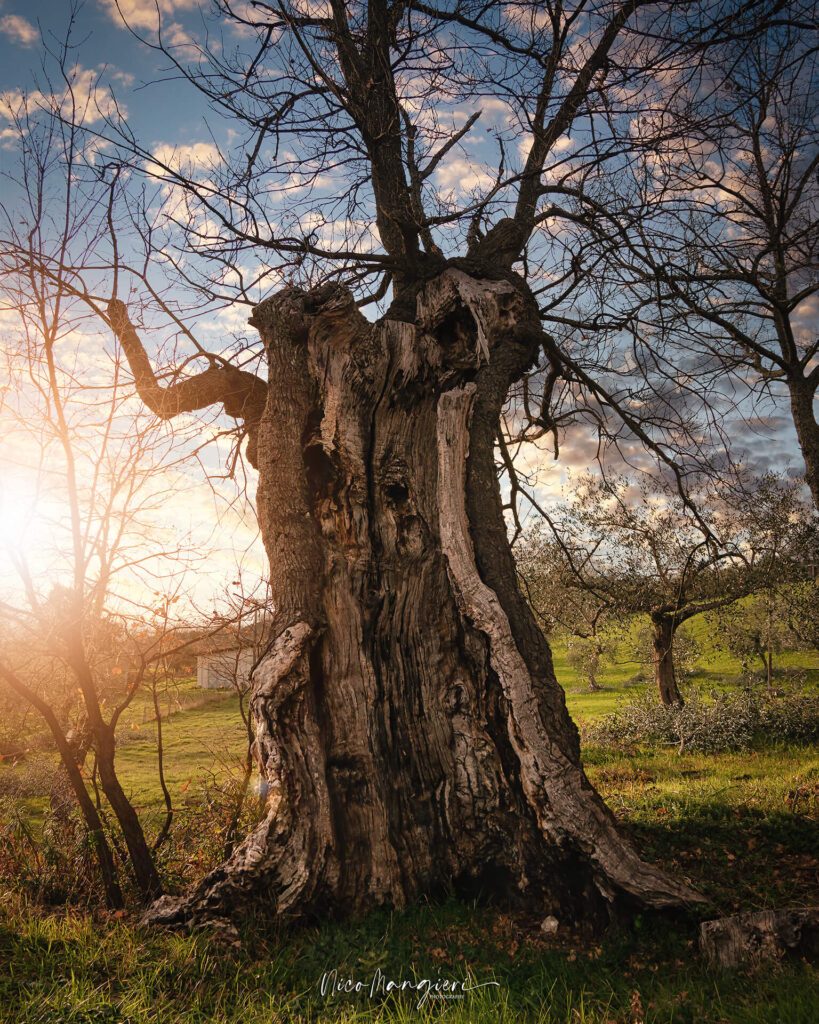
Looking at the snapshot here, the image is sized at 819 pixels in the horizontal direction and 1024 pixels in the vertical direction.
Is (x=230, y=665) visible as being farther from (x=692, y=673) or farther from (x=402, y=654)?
(x=692, y=673)

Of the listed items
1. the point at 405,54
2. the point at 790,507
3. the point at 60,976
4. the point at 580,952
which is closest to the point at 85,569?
the point at 60,976

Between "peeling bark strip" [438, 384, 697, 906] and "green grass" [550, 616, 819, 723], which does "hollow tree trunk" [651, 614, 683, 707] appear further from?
"peeling bark strip" [438, 384, 697, 906]

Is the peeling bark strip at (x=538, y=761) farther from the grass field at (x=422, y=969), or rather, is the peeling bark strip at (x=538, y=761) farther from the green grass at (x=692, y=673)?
the green grass at (x=692, y=673)

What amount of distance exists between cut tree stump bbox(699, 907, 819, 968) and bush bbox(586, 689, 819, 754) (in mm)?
9860

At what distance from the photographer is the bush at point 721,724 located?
38.6ft

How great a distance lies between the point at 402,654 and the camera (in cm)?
446

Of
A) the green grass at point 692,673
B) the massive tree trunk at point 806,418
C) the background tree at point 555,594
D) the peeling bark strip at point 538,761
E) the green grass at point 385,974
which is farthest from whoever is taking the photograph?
the green grass at point 692,673

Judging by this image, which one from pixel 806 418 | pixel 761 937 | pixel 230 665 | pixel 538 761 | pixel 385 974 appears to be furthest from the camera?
pixel 806 418

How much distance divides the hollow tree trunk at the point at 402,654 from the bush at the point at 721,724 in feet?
32.1

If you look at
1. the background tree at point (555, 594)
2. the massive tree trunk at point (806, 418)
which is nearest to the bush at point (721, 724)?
the background tree at point (555, 594)

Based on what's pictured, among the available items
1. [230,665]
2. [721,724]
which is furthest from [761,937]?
[721,724]

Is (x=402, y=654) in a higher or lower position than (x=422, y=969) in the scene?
higher

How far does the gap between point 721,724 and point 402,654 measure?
11.0m

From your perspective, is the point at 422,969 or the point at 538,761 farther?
the point at 538,761
